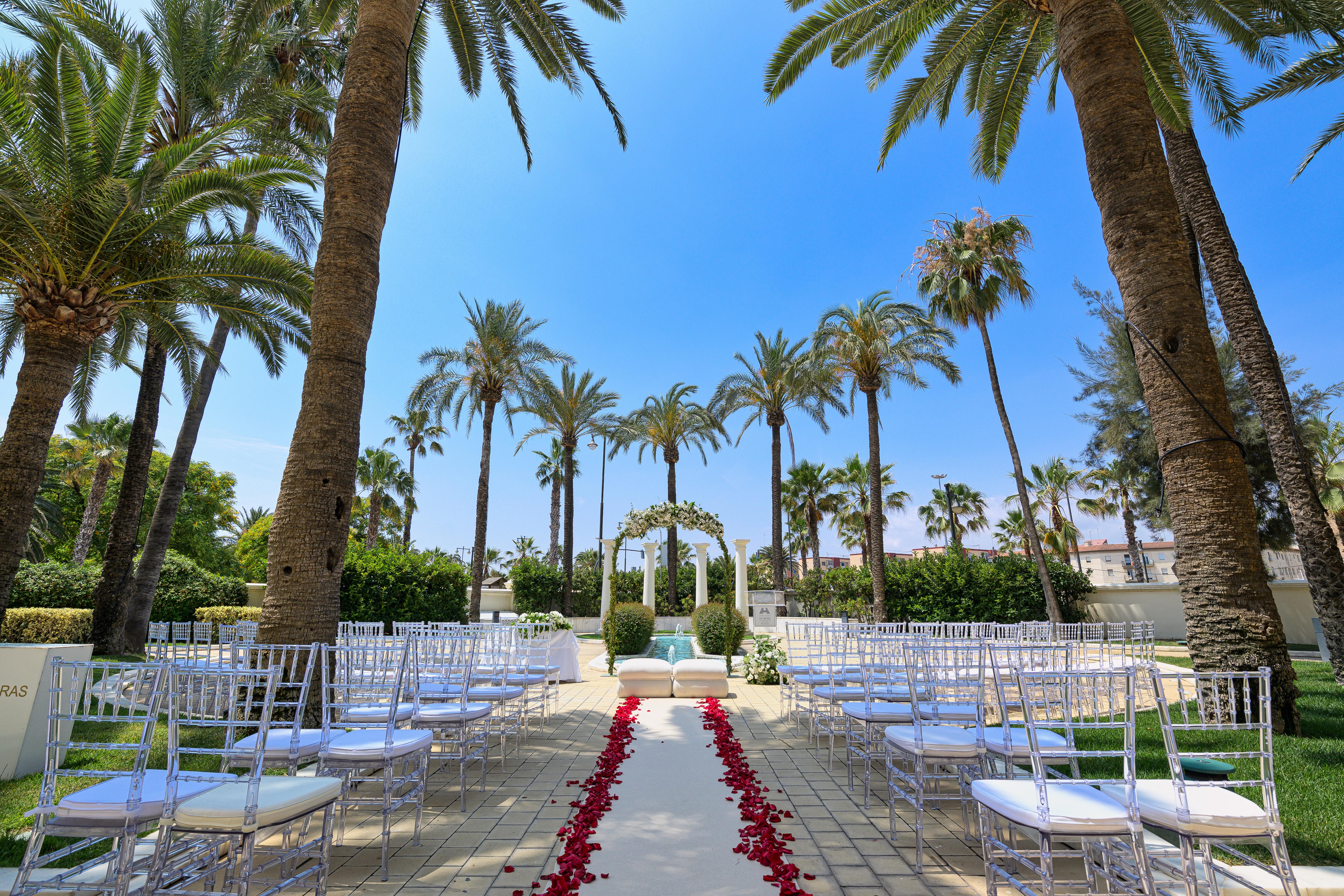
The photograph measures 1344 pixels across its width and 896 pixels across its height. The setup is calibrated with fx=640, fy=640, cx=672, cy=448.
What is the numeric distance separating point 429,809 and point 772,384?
1954cm

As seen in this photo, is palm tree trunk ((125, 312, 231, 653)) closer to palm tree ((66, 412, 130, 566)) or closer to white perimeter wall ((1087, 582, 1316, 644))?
palm tree ((66, 412, 130, 566))

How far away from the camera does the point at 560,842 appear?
12.9ft

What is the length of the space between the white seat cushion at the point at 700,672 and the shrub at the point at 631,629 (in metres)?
4.68

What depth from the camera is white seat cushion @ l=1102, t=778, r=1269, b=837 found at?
2611 mm

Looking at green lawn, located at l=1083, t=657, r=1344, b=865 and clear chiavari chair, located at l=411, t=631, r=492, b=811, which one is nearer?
green lawn, located at l=1083, t=657, r=1344, b=865

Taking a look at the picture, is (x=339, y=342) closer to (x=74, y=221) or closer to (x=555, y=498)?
(x=74, y=221)

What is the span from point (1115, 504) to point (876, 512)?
25023 mm

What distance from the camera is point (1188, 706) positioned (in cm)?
757

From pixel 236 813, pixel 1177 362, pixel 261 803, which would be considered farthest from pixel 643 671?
pixel 1177 362

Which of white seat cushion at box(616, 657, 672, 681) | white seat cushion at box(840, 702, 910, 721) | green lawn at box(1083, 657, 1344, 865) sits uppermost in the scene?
white seat cushion at box(840, 702, 910, 721)

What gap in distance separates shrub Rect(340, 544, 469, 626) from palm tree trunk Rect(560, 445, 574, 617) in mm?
4643

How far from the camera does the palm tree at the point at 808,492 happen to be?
124 ft

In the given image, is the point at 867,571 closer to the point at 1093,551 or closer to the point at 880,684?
the point at 880,684

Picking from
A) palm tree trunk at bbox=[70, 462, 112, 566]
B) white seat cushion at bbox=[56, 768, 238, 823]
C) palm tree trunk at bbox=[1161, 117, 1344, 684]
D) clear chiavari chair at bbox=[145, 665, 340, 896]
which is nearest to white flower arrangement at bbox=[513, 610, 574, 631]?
clear chiavari chair at bbox=[145, 665, 340, 896]
